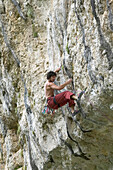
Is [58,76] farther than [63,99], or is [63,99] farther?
[58,76]

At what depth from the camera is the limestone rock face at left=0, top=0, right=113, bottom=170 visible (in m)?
5.44

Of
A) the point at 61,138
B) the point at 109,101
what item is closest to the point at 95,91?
the point at 109,101

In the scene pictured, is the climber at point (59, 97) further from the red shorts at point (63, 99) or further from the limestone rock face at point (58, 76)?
the limestone rock face at point (58, 76)

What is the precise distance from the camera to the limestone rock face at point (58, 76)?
544cm

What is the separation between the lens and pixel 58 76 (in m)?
7.09

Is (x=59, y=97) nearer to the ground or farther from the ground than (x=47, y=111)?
farther from the ground

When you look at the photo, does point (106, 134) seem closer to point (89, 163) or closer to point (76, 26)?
point (89, 163)

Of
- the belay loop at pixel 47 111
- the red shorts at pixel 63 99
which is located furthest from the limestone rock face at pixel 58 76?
the red shorts at pixel 63 99

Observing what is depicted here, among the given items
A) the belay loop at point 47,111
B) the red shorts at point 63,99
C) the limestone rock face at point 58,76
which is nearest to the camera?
the limestone rock face at point 58,76

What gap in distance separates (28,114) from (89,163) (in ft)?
8.42

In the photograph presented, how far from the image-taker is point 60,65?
272 inches

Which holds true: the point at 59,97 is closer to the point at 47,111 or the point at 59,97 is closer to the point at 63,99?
the point at 63,99

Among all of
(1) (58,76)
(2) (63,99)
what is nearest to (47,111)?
(1) (58,76)

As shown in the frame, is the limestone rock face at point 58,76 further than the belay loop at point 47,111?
No
